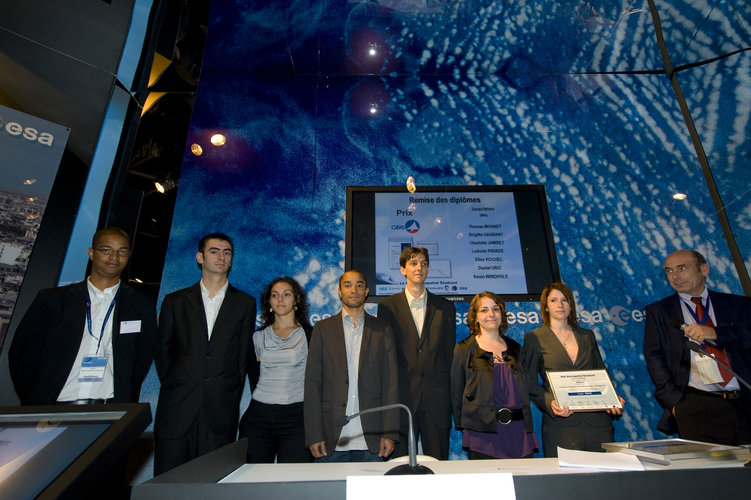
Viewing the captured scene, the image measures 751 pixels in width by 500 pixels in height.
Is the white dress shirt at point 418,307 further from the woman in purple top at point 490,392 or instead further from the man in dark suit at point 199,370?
the man in dark suit at point 199,370


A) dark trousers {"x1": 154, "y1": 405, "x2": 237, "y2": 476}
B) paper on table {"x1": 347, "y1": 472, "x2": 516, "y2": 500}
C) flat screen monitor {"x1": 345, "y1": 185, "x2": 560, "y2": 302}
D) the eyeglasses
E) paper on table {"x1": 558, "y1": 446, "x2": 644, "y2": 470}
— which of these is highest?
flat screen monitor {"x1": 345, "y1": 185, "x2": 560, "y2": 302}

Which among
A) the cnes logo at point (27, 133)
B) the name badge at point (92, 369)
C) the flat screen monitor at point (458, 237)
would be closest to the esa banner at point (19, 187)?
the cnes logo at point (27, 133)

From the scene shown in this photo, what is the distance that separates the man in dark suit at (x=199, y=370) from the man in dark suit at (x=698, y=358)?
2.91 m

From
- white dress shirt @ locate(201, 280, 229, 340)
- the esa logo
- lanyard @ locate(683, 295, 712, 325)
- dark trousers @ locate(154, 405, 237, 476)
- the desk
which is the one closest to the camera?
the desk

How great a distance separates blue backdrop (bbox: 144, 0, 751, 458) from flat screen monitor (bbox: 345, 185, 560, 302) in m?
0.14

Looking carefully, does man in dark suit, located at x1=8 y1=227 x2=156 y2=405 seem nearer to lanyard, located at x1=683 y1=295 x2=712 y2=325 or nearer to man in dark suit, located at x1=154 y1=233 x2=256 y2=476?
man in dark suit, located at x1=154 y1=233 x2=256 y2=476

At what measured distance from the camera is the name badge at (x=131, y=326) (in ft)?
8.90

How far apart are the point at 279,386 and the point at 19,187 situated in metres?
2.04

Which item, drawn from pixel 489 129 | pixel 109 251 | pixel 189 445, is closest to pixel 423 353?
pixel 189 445

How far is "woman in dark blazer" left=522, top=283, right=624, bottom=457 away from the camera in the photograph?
262cm

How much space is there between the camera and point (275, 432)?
2697mm

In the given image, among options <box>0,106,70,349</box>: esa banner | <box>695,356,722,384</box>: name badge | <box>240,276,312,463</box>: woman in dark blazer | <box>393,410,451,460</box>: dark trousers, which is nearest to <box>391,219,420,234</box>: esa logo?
<box>240,276,312,463</box>: woman in dark blazer

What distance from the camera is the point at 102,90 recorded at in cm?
317

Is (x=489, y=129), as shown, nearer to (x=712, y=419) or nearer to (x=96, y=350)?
(x=712, y=419)
